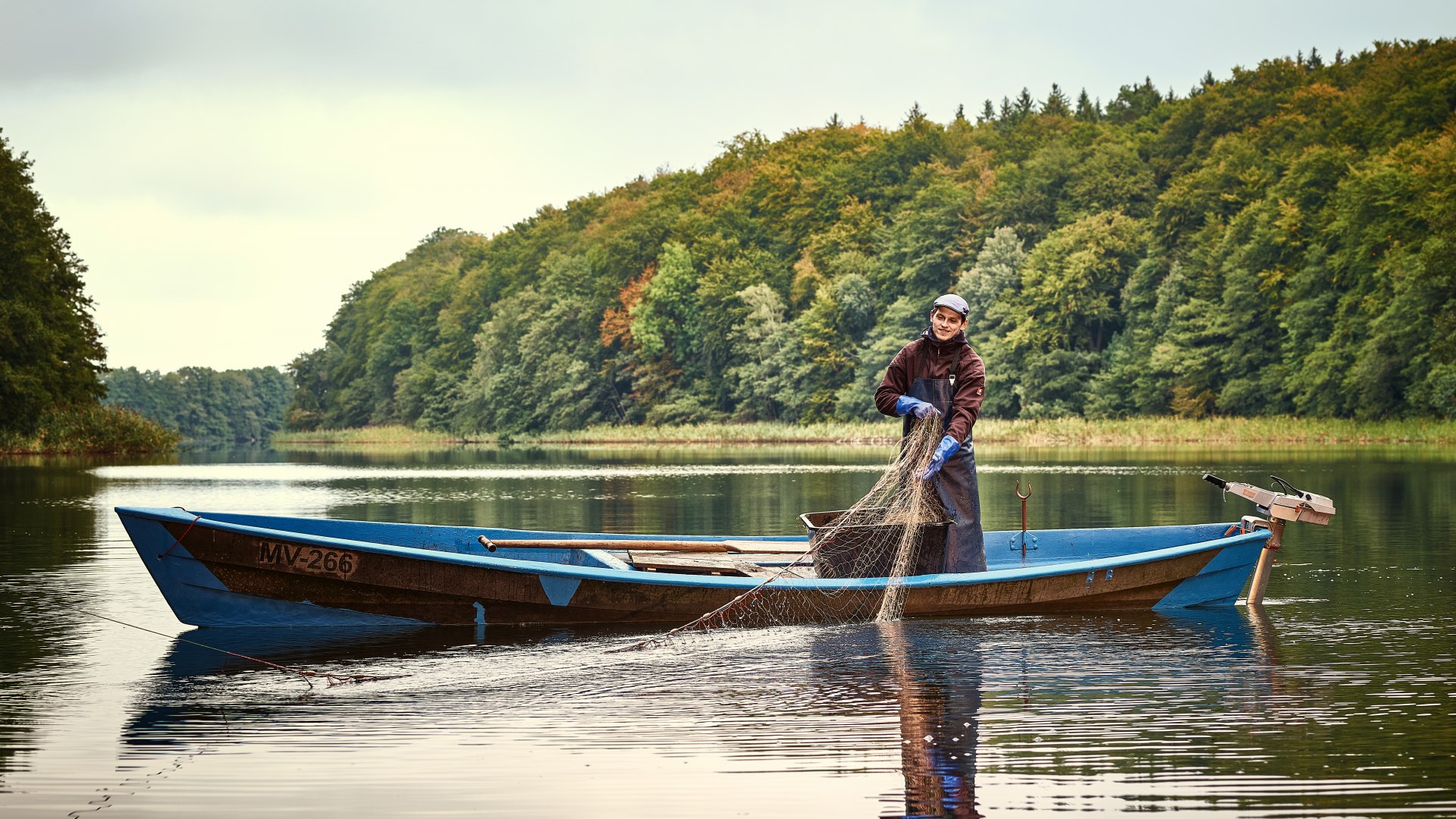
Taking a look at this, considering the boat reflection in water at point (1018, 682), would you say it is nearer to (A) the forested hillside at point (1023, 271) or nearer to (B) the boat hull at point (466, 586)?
(B) the boat hull at point (466, 586)

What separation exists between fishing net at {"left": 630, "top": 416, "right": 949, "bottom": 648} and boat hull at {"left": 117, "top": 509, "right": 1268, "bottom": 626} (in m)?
0.03

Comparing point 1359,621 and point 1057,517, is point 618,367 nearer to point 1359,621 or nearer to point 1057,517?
point 1057,517

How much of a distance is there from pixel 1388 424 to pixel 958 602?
48.4m

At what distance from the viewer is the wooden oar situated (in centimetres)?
1303

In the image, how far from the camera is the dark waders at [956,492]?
11773 mm

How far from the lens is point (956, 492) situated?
38.8 feet

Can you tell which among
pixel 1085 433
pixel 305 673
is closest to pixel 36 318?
pixel 1085 433

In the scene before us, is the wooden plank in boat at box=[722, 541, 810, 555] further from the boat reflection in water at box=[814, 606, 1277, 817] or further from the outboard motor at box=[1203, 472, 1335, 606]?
the outboard motor at box=[1203, 472, 1335, 606]

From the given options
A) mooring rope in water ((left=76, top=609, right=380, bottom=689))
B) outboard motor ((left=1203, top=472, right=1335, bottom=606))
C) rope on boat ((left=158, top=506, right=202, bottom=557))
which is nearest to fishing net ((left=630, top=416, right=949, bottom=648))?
mooring rope in water ((left=76, top=609, right=380, bottom=689))

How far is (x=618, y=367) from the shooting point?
341 ft

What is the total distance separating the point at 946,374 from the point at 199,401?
17976cm

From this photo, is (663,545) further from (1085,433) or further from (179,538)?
(1085,433)

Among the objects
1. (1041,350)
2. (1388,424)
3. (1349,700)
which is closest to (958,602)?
(1349,700)

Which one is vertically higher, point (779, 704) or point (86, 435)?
point (86, 435)
